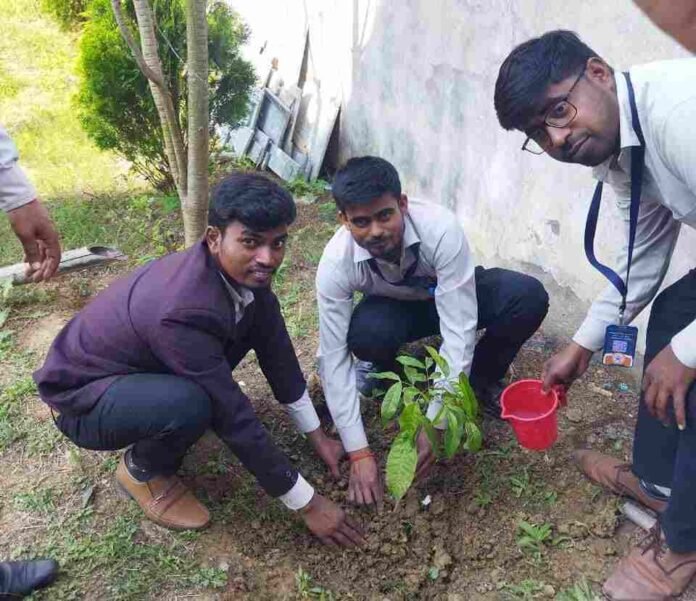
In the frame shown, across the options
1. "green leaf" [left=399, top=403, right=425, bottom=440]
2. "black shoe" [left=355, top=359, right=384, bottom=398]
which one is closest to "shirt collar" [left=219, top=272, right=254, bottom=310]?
"green leaf" [left=399, top=403, right=425, bottom=440]

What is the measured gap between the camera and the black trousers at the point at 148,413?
2125 mm

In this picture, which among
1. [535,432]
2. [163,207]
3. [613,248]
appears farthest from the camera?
[163,207]

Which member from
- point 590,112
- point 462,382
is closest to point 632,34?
point 590,112

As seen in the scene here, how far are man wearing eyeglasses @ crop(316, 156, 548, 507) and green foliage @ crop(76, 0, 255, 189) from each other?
2.45 metres

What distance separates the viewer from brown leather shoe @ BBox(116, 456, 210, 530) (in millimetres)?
2416

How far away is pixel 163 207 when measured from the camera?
4.87 meters

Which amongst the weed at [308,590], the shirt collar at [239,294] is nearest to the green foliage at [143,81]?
the shirt collar at [239,294]

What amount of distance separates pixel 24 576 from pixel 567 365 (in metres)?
1.83

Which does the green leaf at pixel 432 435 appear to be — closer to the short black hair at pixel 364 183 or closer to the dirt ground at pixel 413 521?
the dirt ground at pixel 413 521

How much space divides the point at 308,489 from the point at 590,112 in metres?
1.43

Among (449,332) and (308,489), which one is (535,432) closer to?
(449,332)

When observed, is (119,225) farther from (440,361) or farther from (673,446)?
(673,446)

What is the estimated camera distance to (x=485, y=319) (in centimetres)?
269

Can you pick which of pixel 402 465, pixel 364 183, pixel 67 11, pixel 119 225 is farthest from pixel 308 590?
pixel 67 11
